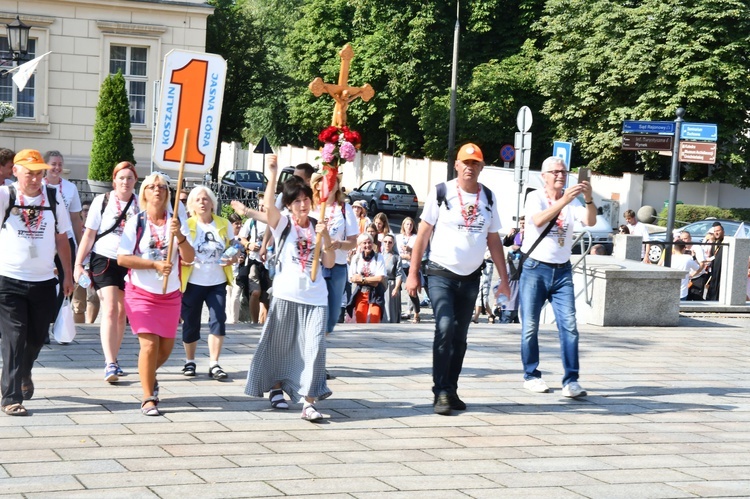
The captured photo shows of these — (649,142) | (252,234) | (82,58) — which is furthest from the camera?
(82,58)

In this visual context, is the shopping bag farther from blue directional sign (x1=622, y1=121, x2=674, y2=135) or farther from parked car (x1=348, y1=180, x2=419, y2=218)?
parked car (x1=348, y1=180, x2=419, y2=218)

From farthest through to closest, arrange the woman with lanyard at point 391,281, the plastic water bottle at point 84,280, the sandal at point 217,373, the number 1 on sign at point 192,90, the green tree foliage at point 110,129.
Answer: the green tree foliage at point 110,129 < the woman with lanyard at point 391,281 < the number 1 on sign at point 192,90 < the sandal at point 217,373 < the plastic water bottle at point 84,280

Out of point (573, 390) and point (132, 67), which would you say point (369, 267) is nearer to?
point (573, 390)

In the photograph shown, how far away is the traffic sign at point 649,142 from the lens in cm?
1983

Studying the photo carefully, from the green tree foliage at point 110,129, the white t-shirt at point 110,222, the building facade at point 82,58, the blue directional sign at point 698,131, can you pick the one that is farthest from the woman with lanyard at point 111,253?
the building facade at point 82,58

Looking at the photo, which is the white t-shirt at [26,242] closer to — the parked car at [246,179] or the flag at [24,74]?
the flag at [24,74]

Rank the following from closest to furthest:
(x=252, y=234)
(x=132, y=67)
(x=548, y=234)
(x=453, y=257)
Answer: (x=453, y=257) → (x=548, y=234) → (x=252, y=234) → (x=132, y=67)

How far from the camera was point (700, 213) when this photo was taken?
39156mm

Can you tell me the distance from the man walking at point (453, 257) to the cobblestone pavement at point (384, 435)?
38 centimetres

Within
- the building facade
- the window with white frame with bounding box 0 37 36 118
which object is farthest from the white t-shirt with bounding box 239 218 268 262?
the window with white frame with bounding box 0 37 36 118

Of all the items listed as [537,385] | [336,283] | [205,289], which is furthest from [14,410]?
[537,385]

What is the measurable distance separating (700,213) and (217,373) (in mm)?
32631

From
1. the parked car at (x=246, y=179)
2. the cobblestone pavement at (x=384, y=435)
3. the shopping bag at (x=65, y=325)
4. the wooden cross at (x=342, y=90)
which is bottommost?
the cobblestone pavement at (x=384, y=435)

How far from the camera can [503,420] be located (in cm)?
811
